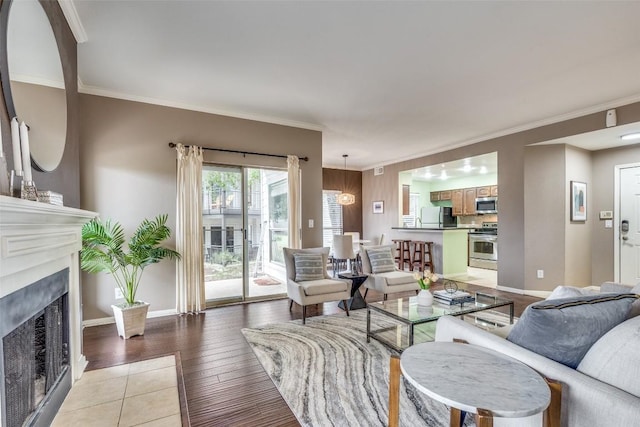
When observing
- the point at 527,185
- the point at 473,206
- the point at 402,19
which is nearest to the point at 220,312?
the point at 402,19

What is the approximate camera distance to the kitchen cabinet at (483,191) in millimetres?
7816

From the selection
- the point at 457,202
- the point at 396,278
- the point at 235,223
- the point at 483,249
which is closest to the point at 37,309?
the point at 235,223

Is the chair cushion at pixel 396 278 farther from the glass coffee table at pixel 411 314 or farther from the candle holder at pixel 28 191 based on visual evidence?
the candle holder at pixel 28 191

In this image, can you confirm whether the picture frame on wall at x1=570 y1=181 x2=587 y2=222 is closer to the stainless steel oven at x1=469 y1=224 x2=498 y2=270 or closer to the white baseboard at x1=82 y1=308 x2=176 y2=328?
the stainless steel oven at x1=469 y1=224 x2=498 y2=270

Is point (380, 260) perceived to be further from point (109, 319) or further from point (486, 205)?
point (486, 205)

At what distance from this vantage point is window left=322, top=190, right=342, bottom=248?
7.98 m

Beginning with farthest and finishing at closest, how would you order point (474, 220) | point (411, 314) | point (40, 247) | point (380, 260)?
point (474, 220)
point (380, 260)
point (411, 314)
point (40, 247)

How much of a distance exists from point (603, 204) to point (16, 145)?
7102mm

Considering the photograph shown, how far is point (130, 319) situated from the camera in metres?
3.04

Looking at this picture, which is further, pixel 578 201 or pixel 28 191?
pixel 578 201

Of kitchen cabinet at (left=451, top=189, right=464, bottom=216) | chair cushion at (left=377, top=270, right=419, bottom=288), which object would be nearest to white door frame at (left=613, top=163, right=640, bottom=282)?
chair cushion at (left=377, top=270, right=419, bottom=288)

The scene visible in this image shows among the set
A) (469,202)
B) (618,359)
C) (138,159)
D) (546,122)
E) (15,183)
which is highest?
(546,122)

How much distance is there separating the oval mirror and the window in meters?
6.24

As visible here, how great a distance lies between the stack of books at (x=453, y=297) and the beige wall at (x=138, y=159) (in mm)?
2999
